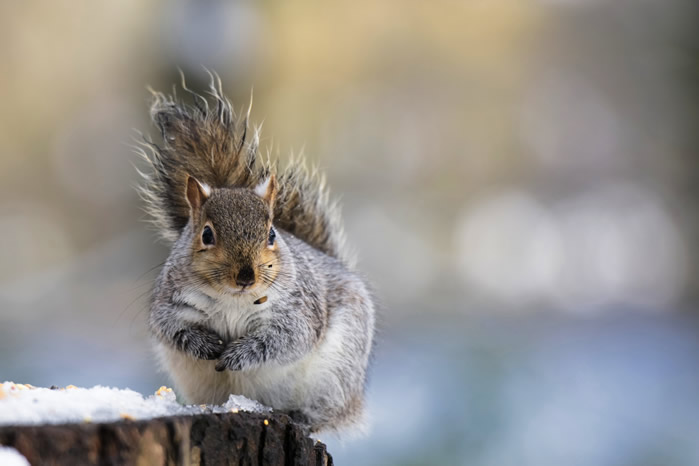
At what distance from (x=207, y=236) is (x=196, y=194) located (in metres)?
0.13

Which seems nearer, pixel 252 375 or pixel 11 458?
pixel 11 458

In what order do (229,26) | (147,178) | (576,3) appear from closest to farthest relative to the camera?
1. (147,178)
2. (229,26)
3. (576,3)

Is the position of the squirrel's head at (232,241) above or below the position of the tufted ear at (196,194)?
below

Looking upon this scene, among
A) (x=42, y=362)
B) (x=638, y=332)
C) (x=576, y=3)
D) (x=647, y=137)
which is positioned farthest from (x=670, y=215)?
(x=42, y=362)

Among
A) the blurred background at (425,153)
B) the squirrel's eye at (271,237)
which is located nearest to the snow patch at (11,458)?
the squirrel's eye at (271,237)

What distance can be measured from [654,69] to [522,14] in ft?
3.78

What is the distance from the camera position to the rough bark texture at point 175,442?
1116 millimetres

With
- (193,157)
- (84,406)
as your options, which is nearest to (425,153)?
(193,157)

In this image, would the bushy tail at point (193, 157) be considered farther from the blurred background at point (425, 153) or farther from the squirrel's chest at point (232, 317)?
the blurred background at point (425, 153)

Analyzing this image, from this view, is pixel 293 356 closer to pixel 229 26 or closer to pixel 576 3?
pixel 229 26

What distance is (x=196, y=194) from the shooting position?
1.79 meters

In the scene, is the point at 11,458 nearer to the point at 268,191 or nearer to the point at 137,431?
→ the point at 137,431

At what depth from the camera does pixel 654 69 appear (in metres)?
5.77

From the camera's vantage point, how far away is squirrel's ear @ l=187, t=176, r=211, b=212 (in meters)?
1.78
